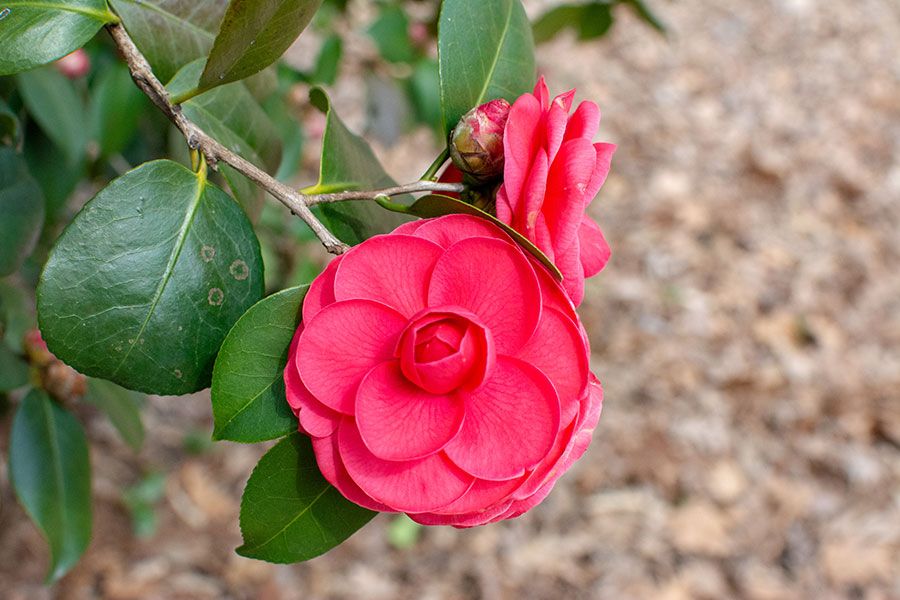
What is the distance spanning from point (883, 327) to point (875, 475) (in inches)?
22.8

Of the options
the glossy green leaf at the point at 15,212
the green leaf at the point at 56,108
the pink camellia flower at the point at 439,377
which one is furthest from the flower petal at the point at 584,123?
the green leaf at the point at 56,108

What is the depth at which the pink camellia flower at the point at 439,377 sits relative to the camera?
58cm

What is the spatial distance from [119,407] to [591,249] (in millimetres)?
637

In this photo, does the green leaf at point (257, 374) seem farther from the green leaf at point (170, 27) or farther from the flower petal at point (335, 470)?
the green leaf at point (170, 27)

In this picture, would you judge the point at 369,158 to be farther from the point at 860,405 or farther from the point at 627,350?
the point at 860,405

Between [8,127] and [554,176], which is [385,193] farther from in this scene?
[8,127]

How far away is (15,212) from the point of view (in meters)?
0.88

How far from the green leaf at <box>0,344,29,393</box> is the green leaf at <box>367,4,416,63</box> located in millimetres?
964

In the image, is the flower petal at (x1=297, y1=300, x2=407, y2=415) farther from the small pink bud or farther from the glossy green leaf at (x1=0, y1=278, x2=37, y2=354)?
the small pink bud

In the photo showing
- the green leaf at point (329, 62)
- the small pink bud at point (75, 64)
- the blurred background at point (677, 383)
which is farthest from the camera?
the blurred background at point (677, 383)

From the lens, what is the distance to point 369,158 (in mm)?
879

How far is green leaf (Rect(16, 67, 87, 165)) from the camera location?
3.87 ft

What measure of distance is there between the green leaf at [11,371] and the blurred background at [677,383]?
94 cm

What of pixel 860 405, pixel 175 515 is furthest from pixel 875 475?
pixel 175 515
